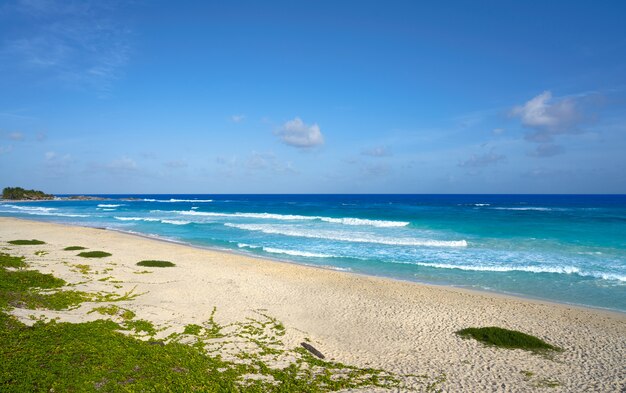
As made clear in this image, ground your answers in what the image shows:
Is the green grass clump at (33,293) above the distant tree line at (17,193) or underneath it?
underneath

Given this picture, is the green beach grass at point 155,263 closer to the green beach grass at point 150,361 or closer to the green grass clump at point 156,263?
the green grass clump at point 156,263

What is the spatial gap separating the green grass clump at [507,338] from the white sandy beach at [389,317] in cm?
30

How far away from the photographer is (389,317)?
1188 centimetres

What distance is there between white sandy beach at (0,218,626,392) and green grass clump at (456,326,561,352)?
0.30 m

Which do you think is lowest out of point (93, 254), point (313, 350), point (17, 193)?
point (313, 350)

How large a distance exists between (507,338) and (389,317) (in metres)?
3.40

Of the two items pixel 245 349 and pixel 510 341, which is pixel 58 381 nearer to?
pixel 245 349

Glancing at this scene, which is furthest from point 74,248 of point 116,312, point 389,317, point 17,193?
point 17,193

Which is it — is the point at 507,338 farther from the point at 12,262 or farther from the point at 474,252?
the point at 12,262

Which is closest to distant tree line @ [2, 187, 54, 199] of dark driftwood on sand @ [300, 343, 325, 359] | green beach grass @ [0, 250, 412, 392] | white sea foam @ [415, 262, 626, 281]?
green beach grass @ [0, 250, 412, 392]

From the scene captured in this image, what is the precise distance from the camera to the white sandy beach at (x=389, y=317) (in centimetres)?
827

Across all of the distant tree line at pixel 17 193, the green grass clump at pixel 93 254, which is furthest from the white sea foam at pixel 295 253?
the distant tree line at pixel 17 193

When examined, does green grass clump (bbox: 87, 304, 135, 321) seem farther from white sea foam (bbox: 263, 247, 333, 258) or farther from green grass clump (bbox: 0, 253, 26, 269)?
white sea foam (bbox: 263, 247, 333, 258)

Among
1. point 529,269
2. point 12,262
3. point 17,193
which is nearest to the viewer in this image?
point 12,262
